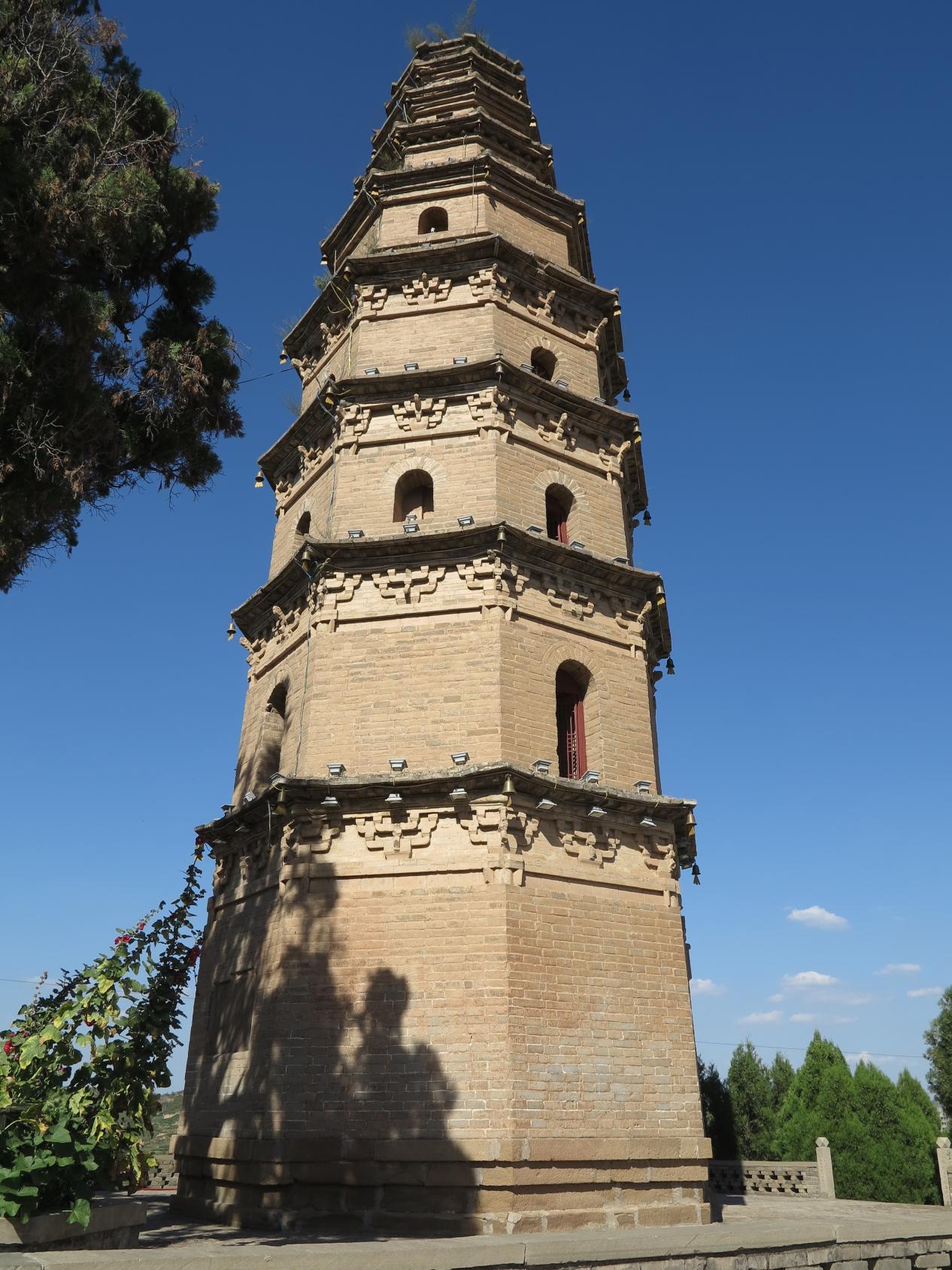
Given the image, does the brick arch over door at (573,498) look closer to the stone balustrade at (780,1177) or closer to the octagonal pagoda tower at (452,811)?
the octagonal pagoda tower at (452,811)

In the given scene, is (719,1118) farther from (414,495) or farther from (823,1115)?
(414,495)

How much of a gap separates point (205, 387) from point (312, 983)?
7544 mm

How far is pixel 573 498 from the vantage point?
17.1m

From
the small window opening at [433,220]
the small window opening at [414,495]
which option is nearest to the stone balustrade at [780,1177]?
the small window opening at [414,495]

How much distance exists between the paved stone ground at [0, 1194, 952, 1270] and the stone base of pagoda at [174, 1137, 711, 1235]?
591 millimetres

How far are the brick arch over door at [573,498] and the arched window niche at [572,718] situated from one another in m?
2.58

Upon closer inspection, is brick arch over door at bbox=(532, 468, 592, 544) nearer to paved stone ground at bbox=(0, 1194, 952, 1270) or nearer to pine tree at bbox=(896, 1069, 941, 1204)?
paved stone ground at bbox=(0, 1194, 952, 1270)

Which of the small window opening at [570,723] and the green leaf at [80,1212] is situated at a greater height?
the small window opening at [570,723]

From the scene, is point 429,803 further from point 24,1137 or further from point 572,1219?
point 24,1137

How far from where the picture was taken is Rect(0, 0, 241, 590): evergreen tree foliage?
943 cm

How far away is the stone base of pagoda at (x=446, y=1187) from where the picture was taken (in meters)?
11.1

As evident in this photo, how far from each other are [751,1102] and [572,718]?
19.8 meters

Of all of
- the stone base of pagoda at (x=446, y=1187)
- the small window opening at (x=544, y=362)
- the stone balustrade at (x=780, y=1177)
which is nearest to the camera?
the stone base of pagoda at (x=446, y=1187)

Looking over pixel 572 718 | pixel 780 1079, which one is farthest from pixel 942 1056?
pixel 572 718
